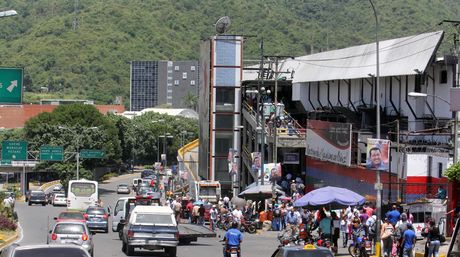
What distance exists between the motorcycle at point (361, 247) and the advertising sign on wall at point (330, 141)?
1790 cm

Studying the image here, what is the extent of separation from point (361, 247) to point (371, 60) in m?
27.8

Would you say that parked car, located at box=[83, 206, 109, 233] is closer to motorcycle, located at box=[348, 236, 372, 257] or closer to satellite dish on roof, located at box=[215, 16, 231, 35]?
motorcycle, located at box=[348, 236, 372, 257]

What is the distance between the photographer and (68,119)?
116 m

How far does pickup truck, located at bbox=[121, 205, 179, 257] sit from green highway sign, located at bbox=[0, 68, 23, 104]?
7.54 meters

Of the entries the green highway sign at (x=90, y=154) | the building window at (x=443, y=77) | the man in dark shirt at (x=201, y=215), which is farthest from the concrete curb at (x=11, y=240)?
the green highway sign at (x=90, y=154)

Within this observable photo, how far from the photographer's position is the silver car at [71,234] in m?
28.8

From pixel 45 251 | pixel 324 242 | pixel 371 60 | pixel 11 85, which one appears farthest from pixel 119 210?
pixel 45 251

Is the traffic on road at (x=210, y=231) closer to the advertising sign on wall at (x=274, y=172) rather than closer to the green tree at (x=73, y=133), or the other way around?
the advertising sign on wall at (x=274, y=172)

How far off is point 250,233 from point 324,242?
15.9 m

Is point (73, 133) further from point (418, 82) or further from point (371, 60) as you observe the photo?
point (418, 82)

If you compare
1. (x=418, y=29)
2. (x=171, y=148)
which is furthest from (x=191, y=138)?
(x=418, y=29)

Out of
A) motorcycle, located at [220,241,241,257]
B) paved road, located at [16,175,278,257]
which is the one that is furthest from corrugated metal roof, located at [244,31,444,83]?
motorcycle, located at [220,241,241,257]

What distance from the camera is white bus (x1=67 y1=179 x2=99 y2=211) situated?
6328cm

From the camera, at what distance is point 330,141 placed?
54.5 m
